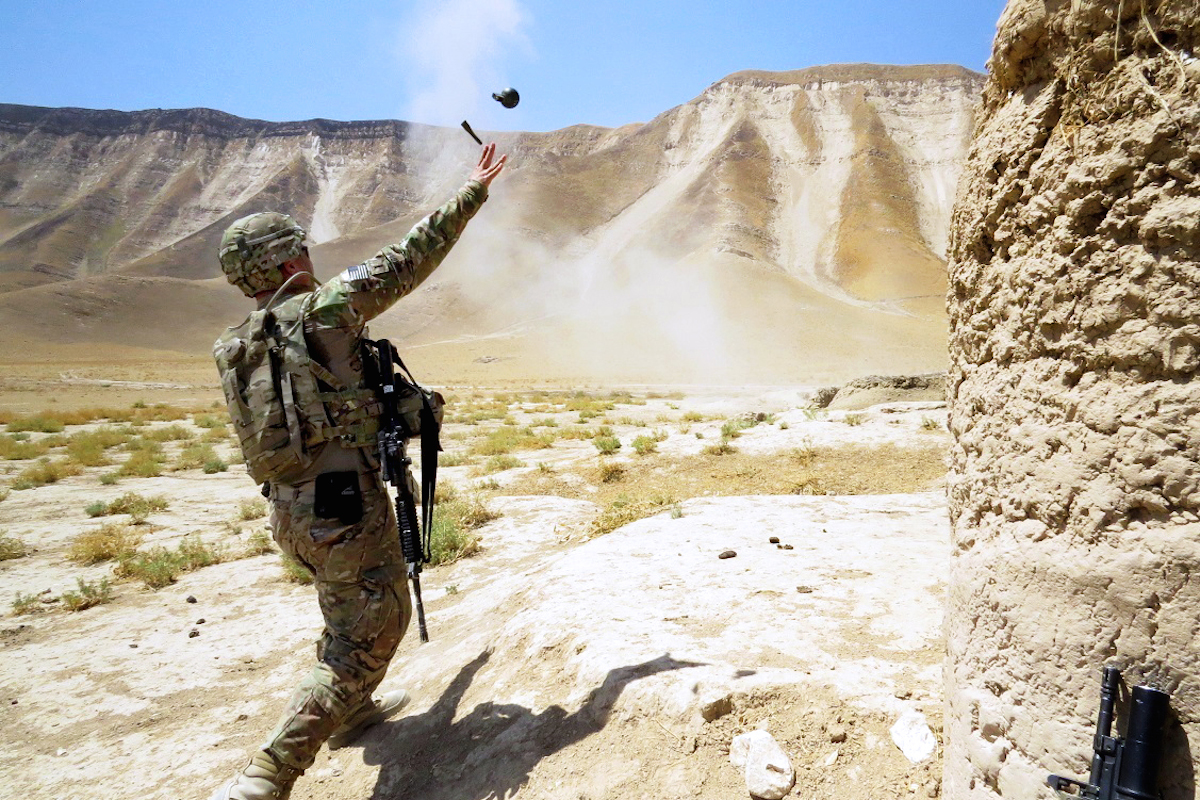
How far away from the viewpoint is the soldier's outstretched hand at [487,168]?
2.84m

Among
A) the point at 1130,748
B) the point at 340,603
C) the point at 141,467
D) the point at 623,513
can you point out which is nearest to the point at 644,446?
the point at 623,513

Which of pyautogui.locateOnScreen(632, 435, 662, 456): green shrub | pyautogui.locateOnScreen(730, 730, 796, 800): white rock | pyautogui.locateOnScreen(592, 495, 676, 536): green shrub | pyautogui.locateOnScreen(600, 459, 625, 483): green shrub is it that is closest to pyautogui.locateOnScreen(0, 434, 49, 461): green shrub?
A: pyautogui.locateOnScreen(600, 459, 625, 483): green shrub

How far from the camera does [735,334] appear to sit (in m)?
46.8

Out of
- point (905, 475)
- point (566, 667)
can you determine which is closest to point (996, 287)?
point (566, 667)

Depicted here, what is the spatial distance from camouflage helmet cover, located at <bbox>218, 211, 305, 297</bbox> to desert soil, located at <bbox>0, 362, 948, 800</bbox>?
6.49ft

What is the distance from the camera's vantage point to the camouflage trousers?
2471 millimetres

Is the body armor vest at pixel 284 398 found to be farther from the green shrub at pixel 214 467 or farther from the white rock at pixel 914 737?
the green shrub at pixel 214 467

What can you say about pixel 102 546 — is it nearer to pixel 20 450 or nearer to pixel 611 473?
pixel 611 473

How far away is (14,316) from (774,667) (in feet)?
238

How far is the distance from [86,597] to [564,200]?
74189 millimetres

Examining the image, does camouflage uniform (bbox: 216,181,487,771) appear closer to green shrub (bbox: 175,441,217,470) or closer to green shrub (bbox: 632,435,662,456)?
green shrub (bbox: 632,435,662,456)

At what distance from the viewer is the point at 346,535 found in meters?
2.55

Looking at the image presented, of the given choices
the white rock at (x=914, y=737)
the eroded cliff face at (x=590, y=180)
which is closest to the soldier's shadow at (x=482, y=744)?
the white rock at (x=914, y=737)

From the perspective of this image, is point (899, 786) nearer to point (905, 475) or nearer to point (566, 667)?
point (566, 667)
